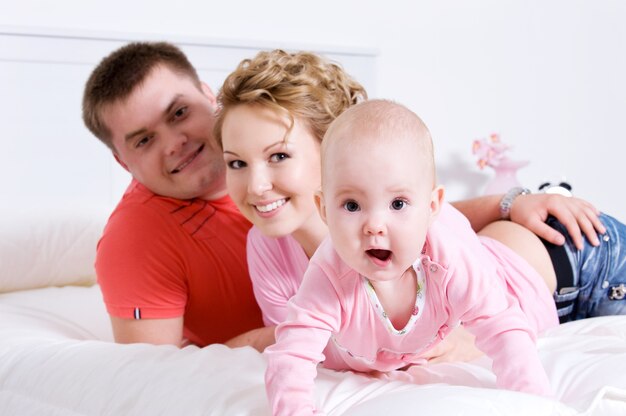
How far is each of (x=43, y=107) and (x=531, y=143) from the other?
7.49 feet

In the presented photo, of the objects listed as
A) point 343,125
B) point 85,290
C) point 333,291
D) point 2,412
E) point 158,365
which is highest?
point 343,125

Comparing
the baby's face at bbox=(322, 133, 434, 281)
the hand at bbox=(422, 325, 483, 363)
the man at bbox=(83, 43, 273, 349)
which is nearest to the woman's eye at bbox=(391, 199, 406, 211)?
the baby's face at bbox=(322, 133, 434, 281)

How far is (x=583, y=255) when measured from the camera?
1.70 meters

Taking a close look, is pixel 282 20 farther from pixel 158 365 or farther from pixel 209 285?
pixel 158 365

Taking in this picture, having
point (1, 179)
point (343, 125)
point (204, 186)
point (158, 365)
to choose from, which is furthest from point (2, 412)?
point (1, 179)

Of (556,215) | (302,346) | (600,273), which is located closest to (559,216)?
(556,215)

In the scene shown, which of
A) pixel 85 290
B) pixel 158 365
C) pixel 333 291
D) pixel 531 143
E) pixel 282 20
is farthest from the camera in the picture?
pixel 531 143

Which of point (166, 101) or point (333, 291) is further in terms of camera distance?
point (166, 101)

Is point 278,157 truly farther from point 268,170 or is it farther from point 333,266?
point 333,266

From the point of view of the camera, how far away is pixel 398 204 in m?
1.01

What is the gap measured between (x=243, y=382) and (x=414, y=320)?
0.84ft

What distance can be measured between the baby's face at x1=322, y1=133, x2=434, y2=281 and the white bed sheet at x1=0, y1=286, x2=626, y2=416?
0.54 ft

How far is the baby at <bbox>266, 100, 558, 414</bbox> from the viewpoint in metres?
0.99

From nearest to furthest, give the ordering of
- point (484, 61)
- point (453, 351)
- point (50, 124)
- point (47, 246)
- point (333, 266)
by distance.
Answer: point (333, 266), point (453, 351), point (47, 246), point (50, 124), point (484, 61)
